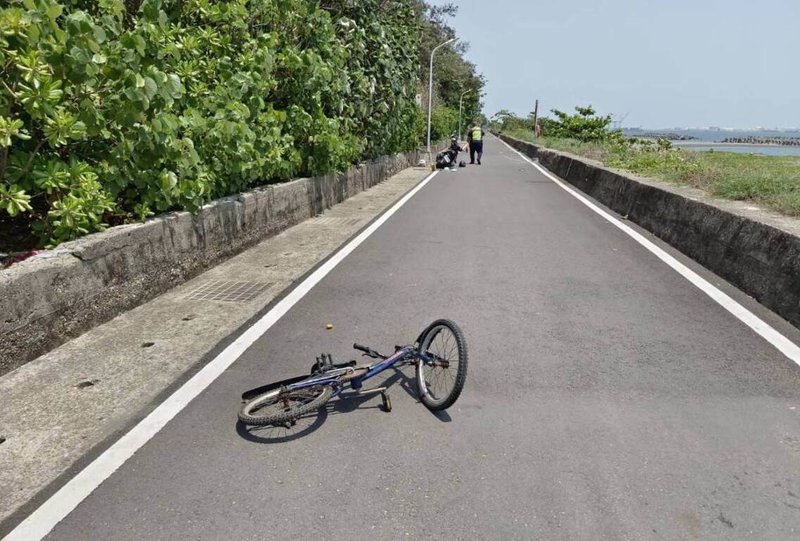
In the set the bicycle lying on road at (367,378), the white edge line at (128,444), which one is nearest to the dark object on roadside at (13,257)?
the white edge line at (128,444)

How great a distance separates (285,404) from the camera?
3635 millimetres

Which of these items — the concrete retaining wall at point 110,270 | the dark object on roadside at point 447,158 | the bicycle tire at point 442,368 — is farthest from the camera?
the dark object on roadside at point 447,158

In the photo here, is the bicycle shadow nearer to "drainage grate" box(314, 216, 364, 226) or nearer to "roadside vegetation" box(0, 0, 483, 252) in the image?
"roadside vegetation" box(0, 0, 483, 252)

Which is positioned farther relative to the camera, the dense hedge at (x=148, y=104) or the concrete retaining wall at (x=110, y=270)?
the dense hedge at (x=148, y=104)

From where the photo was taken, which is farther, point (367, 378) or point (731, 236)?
point (731, 236)

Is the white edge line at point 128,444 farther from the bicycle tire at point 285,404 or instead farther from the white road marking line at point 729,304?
the white road marking line at point 729,304

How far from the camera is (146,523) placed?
2699mm

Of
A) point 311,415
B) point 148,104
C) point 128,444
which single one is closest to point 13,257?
point 148,104

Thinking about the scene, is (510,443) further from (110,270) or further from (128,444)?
(110,270)

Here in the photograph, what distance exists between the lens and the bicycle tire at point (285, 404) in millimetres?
3418

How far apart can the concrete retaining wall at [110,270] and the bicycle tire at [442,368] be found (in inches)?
113

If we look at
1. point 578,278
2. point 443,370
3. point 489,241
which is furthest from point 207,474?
point 489,241

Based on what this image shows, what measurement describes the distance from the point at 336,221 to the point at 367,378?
7.40 meters

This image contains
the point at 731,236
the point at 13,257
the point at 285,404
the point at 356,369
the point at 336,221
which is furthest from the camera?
the point at 336,221
